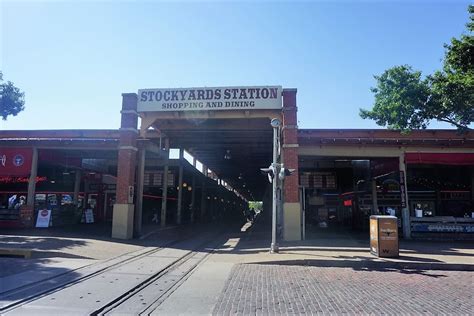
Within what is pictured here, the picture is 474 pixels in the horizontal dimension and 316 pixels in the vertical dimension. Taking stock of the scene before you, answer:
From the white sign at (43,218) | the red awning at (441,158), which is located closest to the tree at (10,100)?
the white sign at (43,218)

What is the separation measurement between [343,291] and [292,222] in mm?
9693

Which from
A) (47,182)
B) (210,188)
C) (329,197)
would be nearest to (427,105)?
(329,197)

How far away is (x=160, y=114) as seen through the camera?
2020 centimetres

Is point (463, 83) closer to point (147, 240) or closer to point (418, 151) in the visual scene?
point (418, 151)

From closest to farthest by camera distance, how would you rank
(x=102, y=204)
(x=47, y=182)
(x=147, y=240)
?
(x=147, y=240)
(x=47, y=182)
(x=102, y=204)

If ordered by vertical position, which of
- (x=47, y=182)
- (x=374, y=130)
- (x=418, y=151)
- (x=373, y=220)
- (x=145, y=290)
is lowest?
(x=145, y=290)

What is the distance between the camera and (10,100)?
19.8 metres

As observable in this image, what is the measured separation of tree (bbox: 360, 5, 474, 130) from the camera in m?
12.9

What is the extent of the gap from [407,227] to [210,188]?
31676mm

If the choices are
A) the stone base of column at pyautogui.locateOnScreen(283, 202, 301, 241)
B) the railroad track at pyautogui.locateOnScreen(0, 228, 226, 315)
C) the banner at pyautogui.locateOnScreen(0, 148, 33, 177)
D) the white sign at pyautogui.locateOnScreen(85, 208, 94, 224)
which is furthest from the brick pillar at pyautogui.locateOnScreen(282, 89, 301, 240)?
the white sign at pyautogui.locateOnScreen(85, 208, 94, 224)

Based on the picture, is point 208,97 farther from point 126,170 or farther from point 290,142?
point 126,170

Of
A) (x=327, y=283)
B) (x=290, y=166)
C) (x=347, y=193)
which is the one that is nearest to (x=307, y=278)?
(x=327, y=283)

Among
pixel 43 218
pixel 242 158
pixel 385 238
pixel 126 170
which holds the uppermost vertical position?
pixel 242 158

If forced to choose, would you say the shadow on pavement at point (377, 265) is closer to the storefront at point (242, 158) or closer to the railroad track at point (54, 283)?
the railroad track at point (54, 283)
